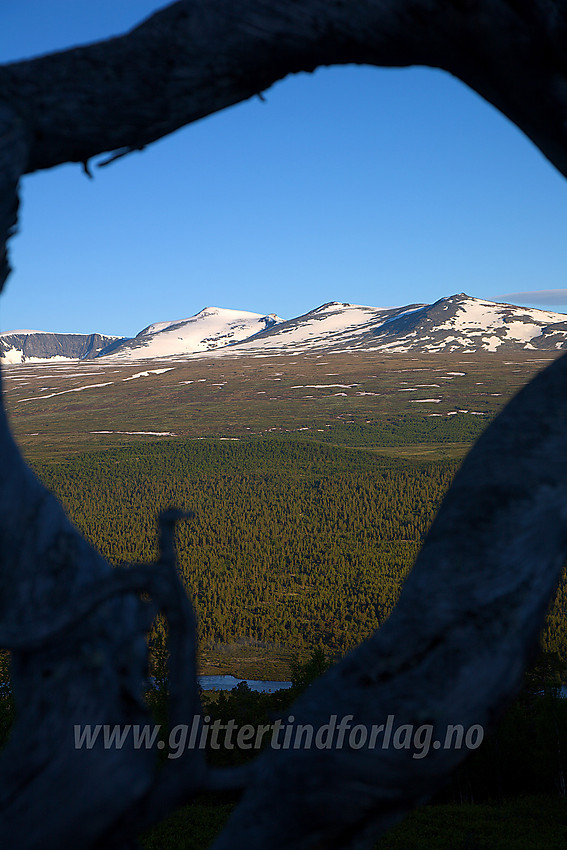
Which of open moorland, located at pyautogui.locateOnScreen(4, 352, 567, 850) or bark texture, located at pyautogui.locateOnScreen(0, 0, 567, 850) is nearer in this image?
bark texture, located at pyautogui.locateOnScreen(0, 0, 567, 850)

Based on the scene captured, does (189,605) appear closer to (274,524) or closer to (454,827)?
(454,827)

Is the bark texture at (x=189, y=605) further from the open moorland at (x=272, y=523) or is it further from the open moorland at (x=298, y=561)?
the open moorland at (x=272, y=523)

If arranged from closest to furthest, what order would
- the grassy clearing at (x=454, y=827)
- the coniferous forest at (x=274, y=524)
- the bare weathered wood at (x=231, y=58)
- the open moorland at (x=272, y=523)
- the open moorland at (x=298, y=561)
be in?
the bare weathered wood at (x=231, y=58) < the grassy clearing at (x=454, y=827) < the open moorland at (x=298, y=561) < the open moorland at (x=272, y=523) < the coniferous forest at (x=274, y=524)

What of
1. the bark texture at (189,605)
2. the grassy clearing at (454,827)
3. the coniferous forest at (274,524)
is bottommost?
the coniferous forest at (274,524)

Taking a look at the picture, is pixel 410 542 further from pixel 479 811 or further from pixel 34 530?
pixel 34 530

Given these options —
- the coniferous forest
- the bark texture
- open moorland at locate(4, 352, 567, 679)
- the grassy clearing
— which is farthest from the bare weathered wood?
open moorland at locate(4, 352, 567, 679)

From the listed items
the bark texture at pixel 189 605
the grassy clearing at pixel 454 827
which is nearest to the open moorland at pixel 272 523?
the grassy clearing at pixel 454 827

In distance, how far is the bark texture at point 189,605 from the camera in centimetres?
249

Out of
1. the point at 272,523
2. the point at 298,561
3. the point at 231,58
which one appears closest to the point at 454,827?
the point at 231,58

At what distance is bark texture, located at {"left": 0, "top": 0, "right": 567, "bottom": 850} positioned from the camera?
249cm

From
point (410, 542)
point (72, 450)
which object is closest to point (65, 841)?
point (410, 542)

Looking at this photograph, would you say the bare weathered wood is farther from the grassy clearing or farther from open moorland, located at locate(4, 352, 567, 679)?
open moorland, located at locate(4, 352, 567, 679)

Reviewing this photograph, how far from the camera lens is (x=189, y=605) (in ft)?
8.50

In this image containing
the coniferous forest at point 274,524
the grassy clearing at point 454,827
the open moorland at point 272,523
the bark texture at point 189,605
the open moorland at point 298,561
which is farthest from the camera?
the coniferous forest at point 274,524
